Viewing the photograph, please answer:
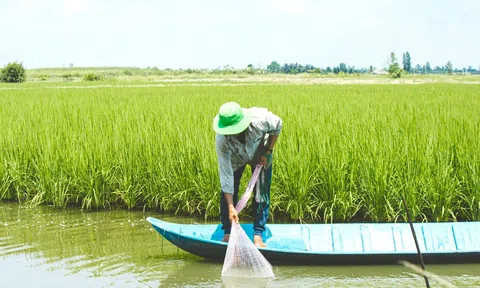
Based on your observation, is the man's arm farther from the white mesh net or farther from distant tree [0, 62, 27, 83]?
distant tree [0, 62, 27, 83]

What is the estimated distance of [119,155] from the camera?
6281 mm

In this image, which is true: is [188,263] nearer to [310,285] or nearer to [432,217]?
[310,285]

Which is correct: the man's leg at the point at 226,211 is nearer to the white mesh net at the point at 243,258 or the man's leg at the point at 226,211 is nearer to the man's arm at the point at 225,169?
the man's arm at the point at 225,169

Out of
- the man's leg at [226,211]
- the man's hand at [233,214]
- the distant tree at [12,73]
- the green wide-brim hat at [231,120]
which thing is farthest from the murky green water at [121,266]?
the distant tree at [12,73]

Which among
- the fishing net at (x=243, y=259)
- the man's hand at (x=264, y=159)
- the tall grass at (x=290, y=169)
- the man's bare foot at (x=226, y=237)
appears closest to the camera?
the fishing net at (x=243, y=259)

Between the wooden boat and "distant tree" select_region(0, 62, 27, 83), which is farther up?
"distant tree" select_region(0, 62, 27, 83)

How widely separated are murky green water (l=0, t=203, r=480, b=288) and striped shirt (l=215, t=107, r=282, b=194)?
66 centimetres

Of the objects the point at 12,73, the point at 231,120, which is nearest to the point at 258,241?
the point at 231,120

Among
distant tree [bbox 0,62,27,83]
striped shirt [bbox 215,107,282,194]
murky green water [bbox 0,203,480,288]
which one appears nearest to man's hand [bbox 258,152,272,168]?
striped shirt [bbox 215,107,282,194]

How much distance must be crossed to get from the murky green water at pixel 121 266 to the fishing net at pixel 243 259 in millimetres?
101

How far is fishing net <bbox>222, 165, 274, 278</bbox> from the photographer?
12.2 ft

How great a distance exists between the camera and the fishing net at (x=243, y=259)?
3732 millimetres

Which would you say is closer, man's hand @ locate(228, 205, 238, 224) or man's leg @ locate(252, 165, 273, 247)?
man's hand @ locate(228, 205, 238, 224)

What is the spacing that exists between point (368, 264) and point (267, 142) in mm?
1070
